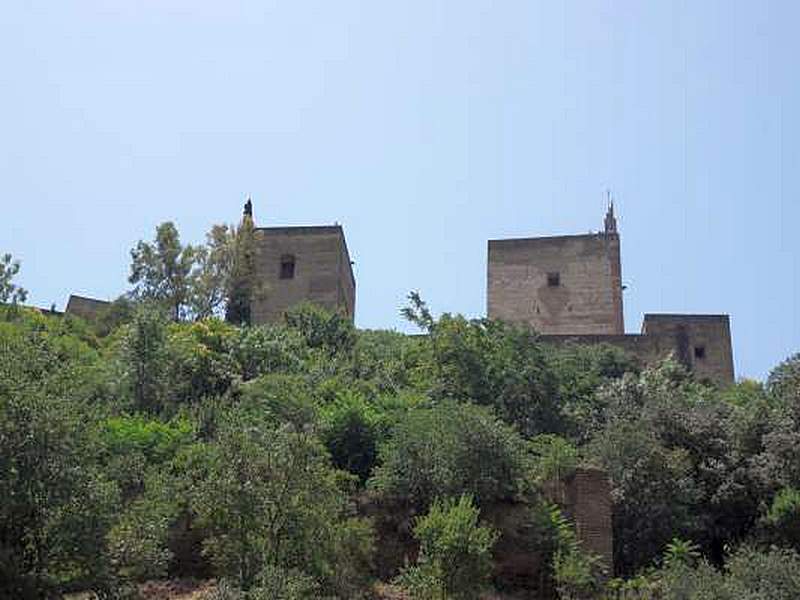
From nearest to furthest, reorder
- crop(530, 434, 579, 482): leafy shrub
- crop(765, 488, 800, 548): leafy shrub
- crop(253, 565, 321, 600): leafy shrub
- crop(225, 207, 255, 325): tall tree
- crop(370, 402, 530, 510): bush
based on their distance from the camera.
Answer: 1. crop(253, 565, 321, 600): leafy shrub
2. crop(370, 402, 530, 510): bush
3. crop(765, 488, 800, 548): leafy shrub
4. crop(530, 434, 579, 482): leafy shrub
5. crop(225, 207, 255, 325): tall tree

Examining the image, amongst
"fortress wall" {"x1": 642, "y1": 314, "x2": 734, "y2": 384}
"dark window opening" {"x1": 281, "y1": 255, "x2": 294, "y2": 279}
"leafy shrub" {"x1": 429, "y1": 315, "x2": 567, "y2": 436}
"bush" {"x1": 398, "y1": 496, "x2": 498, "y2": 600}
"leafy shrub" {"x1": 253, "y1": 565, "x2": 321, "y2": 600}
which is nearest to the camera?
"leafy shrub" {"x1": 253, "y1": 565, "x2": 321, "y2": 600}

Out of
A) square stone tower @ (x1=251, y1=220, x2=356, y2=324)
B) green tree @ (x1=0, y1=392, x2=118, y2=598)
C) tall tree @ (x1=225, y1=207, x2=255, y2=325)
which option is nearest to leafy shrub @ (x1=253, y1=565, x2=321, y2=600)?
green tree @ (x1=0, y1=392, x2=118, y2=598)

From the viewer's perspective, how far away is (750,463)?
18.5 meters

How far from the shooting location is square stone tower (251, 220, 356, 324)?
1372 inches

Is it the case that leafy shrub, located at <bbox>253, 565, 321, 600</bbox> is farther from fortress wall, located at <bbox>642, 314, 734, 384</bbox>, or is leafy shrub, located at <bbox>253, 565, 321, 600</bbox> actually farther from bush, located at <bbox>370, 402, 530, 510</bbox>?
fortress wall, located at <bbox>642, 314, 734, 384</bbox>

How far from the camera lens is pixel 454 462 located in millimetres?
16609

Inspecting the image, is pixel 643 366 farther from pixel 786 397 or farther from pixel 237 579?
pixel 237 579

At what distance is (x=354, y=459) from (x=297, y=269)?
17.6 meters

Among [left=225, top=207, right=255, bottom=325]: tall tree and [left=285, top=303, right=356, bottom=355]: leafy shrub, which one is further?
[left=225, top=207, right=255, bottom=325]: tall tree

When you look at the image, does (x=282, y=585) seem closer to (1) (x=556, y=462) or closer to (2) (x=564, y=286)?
(1) (x=556, y=462)

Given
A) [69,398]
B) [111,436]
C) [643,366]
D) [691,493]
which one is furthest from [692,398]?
[69,398]

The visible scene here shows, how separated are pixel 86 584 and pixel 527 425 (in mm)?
10050

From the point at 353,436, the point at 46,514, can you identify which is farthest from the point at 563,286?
the point at 46,514

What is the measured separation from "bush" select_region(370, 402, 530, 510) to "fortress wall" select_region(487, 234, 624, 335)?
714 inches
